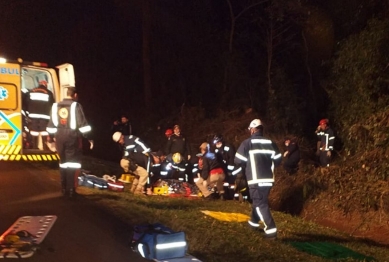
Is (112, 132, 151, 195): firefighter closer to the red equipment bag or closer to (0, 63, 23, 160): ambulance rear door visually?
the red equipment bag

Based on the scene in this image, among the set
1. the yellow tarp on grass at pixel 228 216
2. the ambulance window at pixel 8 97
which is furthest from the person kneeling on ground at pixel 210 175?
the ambulance window at pixel 8 97

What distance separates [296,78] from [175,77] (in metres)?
5.45

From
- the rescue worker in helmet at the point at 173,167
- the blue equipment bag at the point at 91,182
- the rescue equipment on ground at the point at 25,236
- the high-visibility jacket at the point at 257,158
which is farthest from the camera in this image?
the rescue worker in helmet at the point at 173,167

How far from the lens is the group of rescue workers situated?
8820 mm

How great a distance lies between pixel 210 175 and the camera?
13.7m

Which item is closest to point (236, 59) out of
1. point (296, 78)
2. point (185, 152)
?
point (296, 78)

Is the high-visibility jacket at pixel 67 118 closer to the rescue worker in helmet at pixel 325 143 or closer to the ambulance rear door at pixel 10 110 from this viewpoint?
the ambulance rear door at pixel 10 110

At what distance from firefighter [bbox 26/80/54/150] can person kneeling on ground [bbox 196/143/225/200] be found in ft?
11.8

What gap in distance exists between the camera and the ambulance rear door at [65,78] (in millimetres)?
12906

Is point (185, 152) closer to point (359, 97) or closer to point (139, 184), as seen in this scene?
point (139, 184)

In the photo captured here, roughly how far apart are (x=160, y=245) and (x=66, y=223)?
180 cm

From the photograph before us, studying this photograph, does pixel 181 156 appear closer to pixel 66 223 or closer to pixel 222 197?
pixel 222 197

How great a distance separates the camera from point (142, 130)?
81.0ft

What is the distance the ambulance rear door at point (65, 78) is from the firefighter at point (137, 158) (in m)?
1.49
